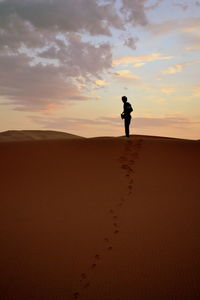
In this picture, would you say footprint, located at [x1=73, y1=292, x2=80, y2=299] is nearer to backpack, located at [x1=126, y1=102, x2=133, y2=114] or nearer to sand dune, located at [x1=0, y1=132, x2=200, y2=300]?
sand dune, located at [x1=0, y1=132, x2=200, y2=300]

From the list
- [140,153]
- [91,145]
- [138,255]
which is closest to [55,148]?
[91,145]

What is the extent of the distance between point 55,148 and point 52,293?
6.88 m

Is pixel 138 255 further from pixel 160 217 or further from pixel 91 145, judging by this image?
pixel 91 145

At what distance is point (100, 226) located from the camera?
18.2 feet

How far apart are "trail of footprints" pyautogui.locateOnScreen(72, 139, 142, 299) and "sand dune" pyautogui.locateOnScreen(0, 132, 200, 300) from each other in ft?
0.06

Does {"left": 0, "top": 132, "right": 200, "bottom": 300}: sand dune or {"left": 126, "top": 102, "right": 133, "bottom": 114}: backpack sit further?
{"left": 126, "top": 102, "right": 133, "bottom": 114}: backpack

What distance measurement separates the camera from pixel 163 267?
14.5ft

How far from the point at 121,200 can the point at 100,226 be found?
1163mm

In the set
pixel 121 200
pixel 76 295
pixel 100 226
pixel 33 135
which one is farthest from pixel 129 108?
pixel 33 135

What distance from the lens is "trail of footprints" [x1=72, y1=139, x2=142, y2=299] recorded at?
168 inches

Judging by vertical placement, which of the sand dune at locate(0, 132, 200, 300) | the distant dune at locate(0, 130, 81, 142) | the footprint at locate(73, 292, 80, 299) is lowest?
the footprint at locate(73, 292, 80, 299)

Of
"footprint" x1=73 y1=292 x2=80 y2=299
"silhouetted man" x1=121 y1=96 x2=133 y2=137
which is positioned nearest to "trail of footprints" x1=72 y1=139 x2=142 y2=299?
"footprint" x1=73 y1=292 x2=80 y2=299

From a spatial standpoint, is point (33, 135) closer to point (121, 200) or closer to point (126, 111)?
point (126, 111)

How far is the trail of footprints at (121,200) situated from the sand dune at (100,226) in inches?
0.7
